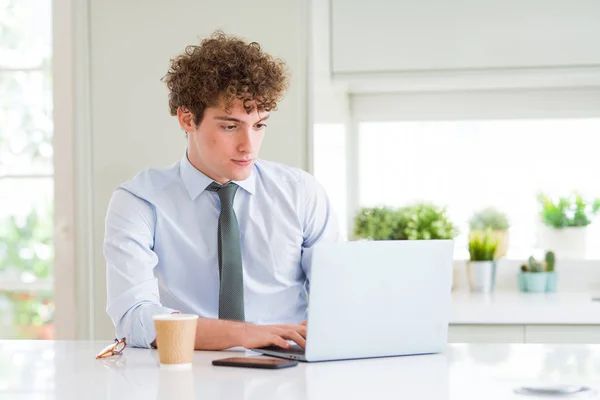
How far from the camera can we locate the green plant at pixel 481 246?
11.8ft

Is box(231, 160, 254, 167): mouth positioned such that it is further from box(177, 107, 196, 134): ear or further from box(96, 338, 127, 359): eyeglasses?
box(96, 338, 127, 359): eyeglasses

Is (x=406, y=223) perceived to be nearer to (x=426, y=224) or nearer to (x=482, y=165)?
(x=426, y=224)

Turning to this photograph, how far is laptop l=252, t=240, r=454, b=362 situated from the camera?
169 centimetres

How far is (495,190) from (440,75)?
82 centimetres

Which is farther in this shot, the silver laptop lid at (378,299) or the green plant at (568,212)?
the green plant at (568,212)

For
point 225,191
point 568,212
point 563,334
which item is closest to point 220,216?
point 225,191

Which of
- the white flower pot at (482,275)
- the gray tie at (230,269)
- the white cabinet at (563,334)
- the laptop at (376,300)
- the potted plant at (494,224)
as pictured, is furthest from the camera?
the potted plant at (494,224)

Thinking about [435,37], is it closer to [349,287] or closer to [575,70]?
[575,70]

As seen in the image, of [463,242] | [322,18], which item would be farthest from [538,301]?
[322,18]

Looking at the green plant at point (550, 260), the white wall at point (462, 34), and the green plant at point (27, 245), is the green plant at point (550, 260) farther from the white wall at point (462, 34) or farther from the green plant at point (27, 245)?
the green plant at point (27, 245)

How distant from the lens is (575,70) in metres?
3.28

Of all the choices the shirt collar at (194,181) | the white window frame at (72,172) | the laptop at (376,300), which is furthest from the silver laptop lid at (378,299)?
the white window frame at (72,172)

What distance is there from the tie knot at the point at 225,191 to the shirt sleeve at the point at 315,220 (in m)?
0.24

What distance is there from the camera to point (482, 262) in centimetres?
357
